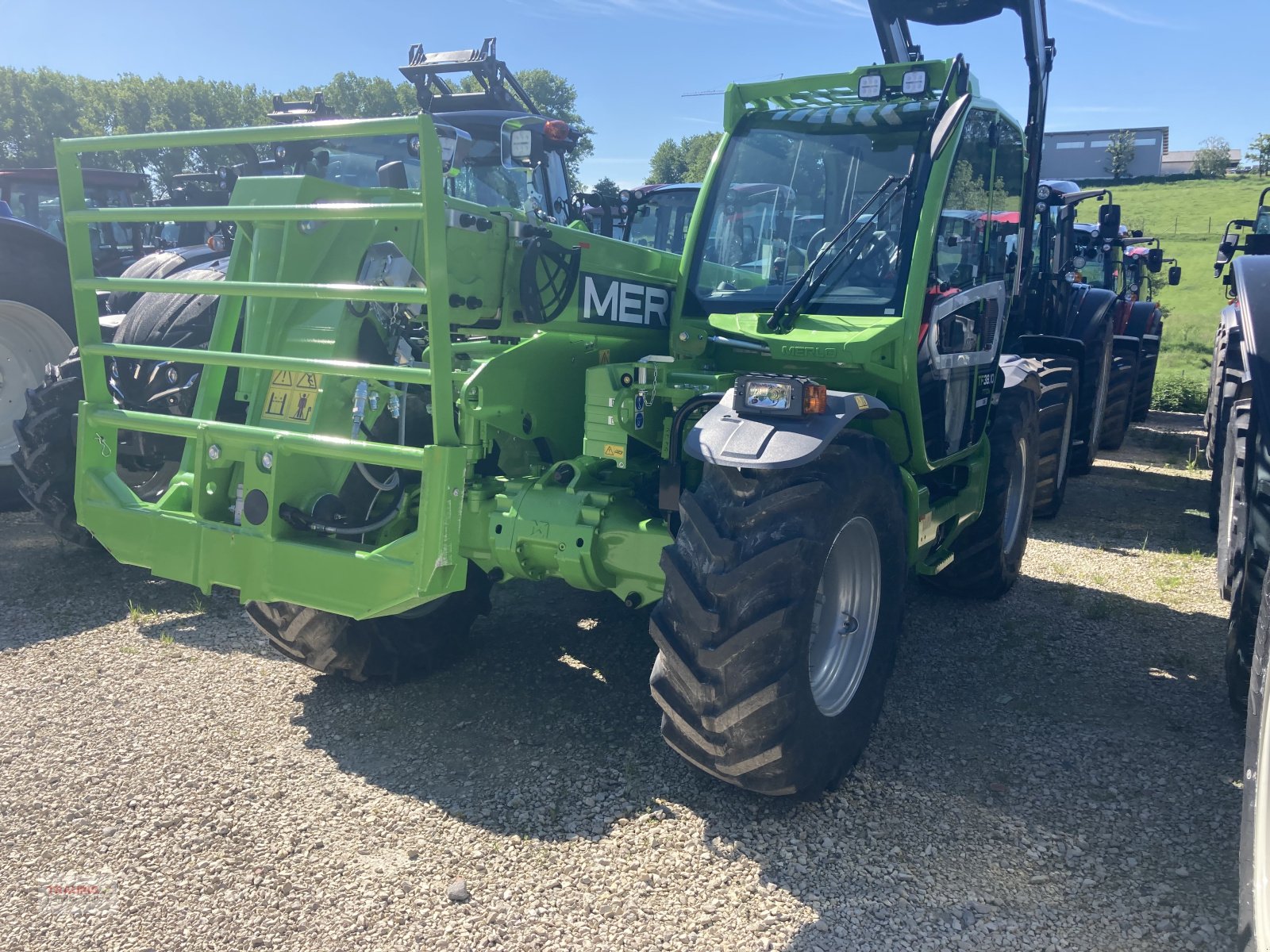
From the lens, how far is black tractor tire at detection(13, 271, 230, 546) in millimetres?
4887

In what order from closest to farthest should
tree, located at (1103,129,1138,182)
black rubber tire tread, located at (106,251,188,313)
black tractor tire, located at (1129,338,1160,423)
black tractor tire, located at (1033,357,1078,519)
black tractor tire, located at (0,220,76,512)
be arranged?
black tractor tire, located at (0,220,76,512) < black rubber tire tread, located at (106,251,188,313) < black tractor tire, located at (1033,357,1078,519) < black tractor tire, located at (1129,338,1160,423) < tree, located at (1103,129,1138,182)

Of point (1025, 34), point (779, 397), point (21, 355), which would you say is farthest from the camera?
point (21, 355)

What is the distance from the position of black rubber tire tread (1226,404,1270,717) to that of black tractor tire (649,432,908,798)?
4.56 ft

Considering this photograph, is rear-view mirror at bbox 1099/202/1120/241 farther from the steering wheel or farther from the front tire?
the front tire

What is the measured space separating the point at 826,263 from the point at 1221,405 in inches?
169

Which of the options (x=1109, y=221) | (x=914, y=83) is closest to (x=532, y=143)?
(x=914, y=83)

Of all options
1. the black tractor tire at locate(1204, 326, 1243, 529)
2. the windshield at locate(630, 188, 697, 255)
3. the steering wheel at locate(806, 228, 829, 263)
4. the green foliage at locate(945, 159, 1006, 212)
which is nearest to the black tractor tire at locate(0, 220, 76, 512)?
the windshield at locate(630, 188, 697, 255)

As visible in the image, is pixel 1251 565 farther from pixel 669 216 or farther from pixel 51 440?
pixel 51 440

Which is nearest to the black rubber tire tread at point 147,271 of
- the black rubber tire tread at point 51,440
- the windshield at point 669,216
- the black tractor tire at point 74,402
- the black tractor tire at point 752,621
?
the black tractor tire at point 74,402

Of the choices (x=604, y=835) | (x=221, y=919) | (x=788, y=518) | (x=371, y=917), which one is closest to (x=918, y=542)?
(x=788, y=518)

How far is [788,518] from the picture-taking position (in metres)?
2.89

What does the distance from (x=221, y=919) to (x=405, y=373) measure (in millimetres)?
1636

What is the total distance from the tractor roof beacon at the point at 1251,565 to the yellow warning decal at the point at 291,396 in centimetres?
290

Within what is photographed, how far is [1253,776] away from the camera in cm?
217
